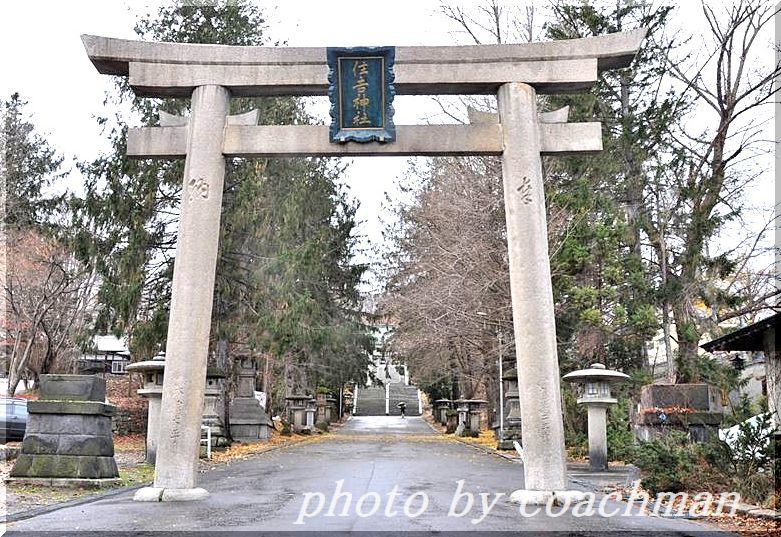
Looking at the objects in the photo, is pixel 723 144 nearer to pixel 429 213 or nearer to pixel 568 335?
pixel 568 335

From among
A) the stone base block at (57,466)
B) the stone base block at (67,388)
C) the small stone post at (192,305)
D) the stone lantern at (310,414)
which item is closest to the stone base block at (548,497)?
the small stone post at (192,305)

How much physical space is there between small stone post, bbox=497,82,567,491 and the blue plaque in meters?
1.70

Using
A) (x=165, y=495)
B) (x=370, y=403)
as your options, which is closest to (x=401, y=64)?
(x=165, y=495)

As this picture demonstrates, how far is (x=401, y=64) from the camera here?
11148 mm

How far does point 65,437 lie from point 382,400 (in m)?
58.0

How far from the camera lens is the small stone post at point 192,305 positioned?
10.4 metres

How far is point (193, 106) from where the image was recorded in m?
11.4

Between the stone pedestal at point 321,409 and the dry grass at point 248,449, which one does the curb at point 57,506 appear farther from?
the stone pedestal at point 321,409

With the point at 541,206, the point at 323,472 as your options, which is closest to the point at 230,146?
the point at 541,206

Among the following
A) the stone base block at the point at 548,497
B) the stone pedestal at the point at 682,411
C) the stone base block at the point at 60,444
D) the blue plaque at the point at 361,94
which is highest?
the blue plaque at the point at 361,94

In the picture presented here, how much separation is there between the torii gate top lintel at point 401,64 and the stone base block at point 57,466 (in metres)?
5.72

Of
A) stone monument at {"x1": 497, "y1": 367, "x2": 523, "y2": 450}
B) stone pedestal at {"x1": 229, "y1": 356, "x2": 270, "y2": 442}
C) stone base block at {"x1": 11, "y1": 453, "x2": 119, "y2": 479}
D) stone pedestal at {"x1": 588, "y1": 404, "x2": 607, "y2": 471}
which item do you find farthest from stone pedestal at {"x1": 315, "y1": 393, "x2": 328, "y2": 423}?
stone base block at {"x1": 11, "y1": 453, "x2": 119, "y2": 479}

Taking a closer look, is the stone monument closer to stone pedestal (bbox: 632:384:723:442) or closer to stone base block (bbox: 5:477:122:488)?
stone pedestal (bbox: 632:384:723:442)

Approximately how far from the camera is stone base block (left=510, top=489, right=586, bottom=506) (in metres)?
10.0
